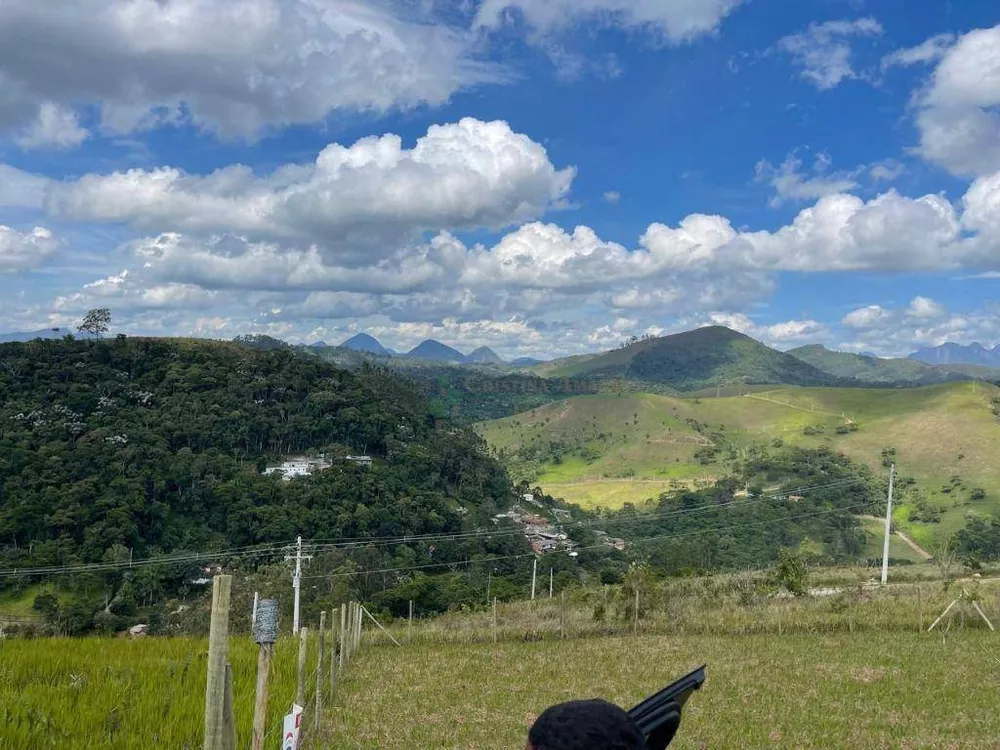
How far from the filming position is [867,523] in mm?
122000

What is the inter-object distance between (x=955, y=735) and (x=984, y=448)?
18015 centimetres

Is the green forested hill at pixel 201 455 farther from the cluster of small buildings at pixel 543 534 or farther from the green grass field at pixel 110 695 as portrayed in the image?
the green grass field at pixel 110 695

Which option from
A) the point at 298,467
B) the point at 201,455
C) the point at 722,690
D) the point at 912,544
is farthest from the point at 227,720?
the point at 912,544

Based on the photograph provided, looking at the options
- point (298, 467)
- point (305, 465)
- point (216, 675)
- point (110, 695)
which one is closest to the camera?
point (216, 675)

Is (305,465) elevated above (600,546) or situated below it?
above

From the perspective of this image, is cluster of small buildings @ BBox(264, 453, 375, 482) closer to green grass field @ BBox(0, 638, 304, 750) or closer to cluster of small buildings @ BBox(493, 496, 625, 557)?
cluster of small buildings @ BBox(493, 496, 625, 557)

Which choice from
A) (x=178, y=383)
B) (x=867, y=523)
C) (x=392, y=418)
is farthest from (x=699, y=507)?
(x=178, y=383)

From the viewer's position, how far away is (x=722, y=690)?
13.9 m

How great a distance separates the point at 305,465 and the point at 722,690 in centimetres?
9155

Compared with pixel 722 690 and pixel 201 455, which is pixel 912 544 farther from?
pixel 722 690

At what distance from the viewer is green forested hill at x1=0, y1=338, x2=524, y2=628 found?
71.2 m

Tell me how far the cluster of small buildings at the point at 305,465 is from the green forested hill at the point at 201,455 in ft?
7.30

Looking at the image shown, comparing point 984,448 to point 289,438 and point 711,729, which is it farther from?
point 711,729

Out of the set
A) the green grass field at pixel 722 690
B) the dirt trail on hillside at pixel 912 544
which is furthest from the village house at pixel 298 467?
the dirt trail on hillside at pixel 912 544
